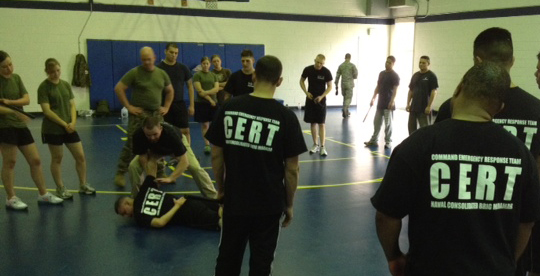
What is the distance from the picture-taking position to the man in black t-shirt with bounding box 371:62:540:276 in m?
1.67

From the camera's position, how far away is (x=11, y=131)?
16.6 ft

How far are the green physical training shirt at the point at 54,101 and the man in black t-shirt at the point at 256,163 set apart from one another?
11.0 ft

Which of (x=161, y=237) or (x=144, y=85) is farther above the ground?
(x=144, y=85)

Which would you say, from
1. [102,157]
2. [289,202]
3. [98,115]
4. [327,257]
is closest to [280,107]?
[289,202]

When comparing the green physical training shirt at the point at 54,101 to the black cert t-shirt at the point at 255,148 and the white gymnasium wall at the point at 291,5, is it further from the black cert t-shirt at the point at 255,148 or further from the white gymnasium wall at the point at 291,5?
the white gymnasium wall at the point at 291,5

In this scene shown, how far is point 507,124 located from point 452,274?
114 centimetres

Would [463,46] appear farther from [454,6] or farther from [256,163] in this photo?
[256,163]

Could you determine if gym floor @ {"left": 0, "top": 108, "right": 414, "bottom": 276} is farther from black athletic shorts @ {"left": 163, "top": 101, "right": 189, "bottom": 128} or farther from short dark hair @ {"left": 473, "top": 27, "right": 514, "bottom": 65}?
short dark hair @ {"left": 473, "top": 27, "right": 514, "bottom": 65}

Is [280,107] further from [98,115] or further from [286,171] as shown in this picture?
[98,115]

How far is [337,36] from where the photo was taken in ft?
56.6

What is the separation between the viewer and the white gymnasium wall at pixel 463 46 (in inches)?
503

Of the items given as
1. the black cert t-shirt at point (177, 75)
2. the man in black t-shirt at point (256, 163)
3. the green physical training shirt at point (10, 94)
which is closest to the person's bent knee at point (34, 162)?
the green physical training shirt at point (10, 94)

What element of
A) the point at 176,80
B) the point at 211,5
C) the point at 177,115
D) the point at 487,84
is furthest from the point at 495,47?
the point at 211,5

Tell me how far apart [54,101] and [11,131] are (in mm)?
607
